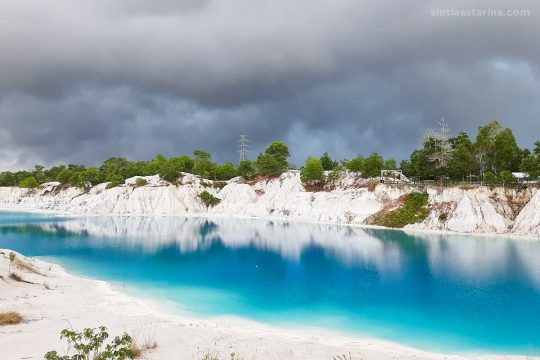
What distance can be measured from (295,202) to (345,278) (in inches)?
2422

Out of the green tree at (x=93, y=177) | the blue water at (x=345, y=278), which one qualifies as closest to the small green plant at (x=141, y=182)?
the green tree at (x=93, y=177)

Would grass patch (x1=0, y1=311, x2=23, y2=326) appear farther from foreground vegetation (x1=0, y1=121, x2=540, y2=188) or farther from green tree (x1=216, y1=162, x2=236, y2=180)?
green tree (x1=216, y1=162, x2=236, y2=180)

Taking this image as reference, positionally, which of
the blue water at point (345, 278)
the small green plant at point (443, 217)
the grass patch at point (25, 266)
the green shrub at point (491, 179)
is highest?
the green shrub at point (491, 179)

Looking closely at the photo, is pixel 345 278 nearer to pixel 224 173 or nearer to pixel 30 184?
pixel 224 173

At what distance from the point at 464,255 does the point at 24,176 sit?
570 ft

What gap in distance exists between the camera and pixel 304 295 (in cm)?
2744

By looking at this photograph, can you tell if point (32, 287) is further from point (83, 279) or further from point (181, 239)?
point (181, 239)

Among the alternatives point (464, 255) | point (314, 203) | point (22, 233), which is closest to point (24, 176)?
point (22, 233)

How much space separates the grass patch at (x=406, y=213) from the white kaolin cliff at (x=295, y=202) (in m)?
1.31

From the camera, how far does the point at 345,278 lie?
32594mm

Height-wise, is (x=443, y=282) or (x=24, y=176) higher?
(x=24, y=176)

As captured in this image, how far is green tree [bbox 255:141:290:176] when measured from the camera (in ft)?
379

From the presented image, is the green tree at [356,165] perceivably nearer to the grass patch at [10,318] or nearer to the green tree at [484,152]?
the green tree at [484,152]

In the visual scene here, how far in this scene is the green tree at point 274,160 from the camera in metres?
115
